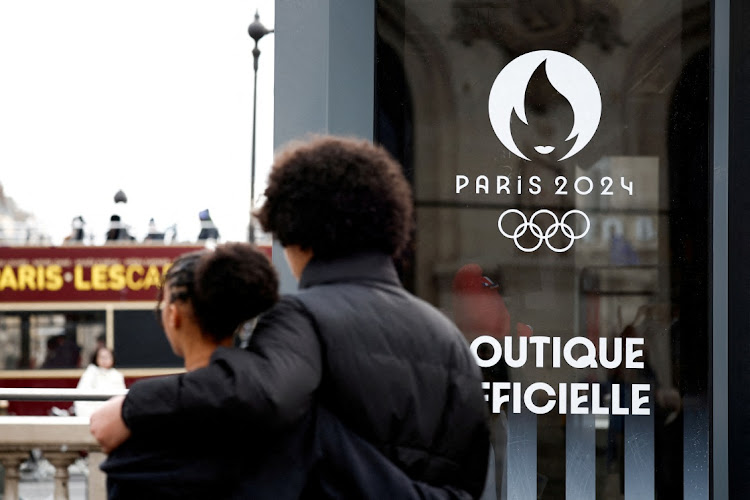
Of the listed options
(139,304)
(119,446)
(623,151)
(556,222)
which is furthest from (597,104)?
(139,304)

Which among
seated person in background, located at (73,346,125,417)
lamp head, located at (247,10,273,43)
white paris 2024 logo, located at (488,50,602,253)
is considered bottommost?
seated person in background, located at (73,346,125,417)

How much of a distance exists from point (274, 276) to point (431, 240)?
190 cm

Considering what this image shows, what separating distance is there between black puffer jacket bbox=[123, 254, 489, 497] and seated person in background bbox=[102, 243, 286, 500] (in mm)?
44

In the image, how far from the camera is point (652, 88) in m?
3.70

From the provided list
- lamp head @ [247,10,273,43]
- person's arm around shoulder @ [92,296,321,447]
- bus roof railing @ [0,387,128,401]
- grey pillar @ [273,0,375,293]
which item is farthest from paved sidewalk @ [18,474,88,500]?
lamp head @ [247,10,273,43]

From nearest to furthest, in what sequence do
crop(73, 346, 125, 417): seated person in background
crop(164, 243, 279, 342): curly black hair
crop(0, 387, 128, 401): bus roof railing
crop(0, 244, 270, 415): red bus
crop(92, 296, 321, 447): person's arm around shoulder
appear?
crop(92, 296, 321, 447): person's arm around shoulder
crop(164, 243, 279, 342): curly black hair
crop(0, 387, 128, 401): bus roof railing
crop(73, 346, 125, 417): seated person in background
crop(0, 244, 270, 415): red bus

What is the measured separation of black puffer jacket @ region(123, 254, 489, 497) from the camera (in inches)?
63.8

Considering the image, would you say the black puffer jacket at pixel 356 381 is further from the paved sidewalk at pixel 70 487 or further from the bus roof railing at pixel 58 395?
the paved sidewalk at pixel 70 487

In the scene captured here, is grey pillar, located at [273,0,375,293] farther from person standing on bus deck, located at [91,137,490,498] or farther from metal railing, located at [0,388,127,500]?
person standing on bus deck, located at [91,137,490,498]

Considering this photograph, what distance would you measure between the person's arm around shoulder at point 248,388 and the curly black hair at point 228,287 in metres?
0.07

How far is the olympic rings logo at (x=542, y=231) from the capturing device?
368 centimetres

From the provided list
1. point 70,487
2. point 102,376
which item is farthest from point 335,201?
Result: point 102,376

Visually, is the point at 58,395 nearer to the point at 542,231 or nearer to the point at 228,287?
the point at 542,231

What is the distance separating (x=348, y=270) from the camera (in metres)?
1.83
